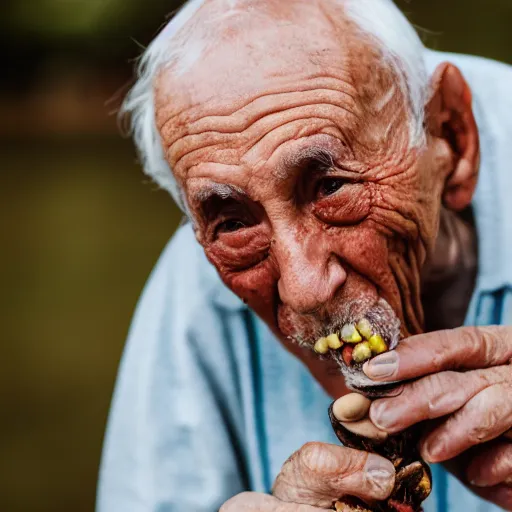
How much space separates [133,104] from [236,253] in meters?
0.36

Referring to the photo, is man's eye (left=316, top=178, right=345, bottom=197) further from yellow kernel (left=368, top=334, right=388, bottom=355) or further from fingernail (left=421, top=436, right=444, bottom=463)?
fingernail (left=421, top=436, right=444, bottom=463)

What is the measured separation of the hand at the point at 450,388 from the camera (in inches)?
44.1

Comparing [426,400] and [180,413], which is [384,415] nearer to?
[426,400]

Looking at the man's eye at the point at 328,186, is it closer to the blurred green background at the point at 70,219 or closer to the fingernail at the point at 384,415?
the fingernail at the point at 384,415

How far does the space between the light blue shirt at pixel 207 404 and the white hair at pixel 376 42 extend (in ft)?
1.01

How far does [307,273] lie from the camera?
1143 mm

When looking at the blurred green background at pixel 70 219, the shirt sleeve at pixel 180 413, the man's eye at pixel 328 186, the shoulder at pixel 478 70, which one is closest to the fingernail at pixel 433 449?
the man's eye at pixel 328 186

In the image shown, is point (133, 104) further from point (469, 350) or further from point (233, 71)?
point (469, 350)

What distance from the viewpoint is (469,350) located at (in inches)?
45.8

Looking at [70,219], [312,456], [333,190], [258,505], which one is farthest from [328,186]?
[70,219]

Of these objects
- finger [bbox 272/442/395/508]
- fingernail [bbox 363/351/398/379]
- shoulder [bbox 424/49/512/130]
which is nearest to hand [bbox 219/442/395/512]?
finger [bbox 272/442/395/508]

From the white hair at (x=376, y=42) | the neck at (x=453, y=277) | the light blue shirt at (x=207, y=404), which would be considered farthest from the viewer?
the light blue shirt at (x=207, y=404)

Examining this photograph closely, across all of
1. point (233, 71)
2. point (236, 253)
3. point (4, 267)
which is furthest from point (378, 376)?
point (4, 267)

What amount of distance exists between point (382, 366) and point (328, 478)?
6.8 inches
